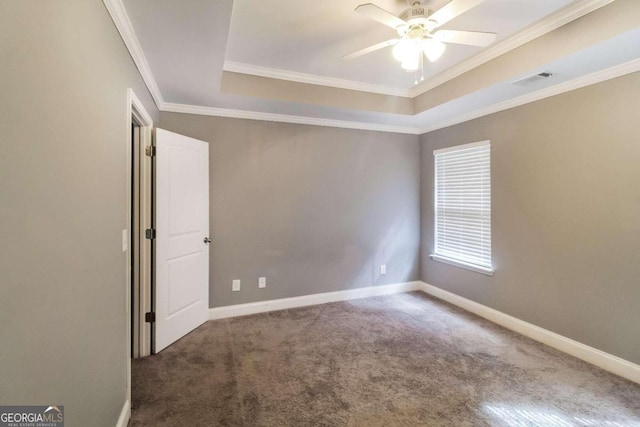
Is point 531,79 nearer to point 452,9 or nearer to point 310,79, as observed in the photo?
point 452,9

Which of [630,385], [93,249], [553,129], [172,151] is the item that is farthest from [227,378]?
[553,129]

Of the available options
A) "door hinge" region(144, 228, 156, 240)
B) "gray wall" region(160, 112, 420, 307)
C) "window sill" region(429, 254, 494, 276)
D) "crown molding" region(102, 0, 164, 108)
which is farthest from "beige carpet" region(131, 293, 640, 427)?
"crown molding" region(102, 0, 164, 108)

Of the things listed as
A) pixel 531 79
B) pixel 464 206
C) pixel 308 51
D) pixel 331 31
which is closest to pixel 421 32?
pixel 331 31

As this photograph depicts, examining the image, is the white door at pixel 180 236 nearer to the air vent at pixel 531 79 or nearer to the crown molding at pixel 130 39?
the crown molding at pixel 130 39

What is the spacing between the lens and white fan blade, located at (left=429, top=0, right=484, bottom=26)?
5.35ft

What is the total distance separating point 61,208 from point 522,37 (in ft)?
10.7

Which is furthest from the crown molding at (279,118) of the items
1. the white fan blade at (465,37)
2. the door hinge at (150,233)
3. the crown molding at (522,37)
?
the white fan blade at (465,37)

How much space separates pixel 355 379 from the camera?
232 cm

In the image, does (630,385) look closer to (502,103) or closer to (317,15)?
(502,103)

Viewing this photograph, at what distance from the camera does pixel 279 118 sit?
371 centimetres

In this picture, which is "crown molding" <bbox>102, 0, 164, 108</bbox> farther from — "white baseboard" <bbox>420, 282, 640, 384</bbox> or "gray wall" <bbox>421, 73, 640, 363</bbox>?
"white baseboard" <bbox>420, 282, 640, 384</bbox>

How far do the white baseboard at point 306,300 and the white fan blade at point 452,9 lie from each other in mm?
3221

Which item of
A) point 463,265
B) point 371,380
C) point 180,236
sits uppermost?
point 180,236

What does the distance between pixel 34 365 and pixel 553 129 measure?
3869 millimetres
